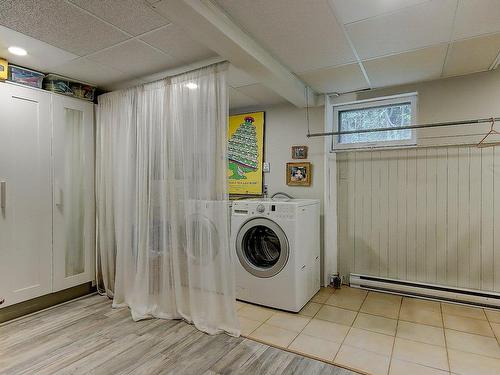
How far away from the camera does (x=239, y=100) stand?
3410 millimetres

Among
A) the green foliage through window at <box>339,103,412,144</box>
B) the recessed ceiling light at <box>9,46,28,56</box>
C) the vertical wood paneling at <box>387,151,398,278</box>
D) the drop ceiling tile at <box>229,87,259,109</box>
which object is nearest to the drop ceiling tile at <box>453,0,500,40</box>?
the green foliage through window at <box>339,103,412,144</box>

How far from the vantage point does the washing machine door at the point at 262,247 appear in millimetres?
2646

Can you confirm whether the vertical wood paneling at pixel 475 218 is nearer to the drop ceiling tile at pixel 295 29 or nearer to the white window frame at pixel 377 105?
the white window frame at pixel 377 105

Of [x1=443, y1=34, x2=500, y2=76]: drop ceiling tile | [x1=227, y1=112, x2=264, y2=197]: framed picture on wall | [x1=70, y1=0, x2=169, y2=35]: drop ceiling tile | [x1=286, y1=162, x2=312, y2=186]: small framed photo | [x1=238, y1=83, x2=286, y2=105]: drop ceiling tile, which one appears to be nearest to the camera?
[x1=70, y1=0, x2=169, y2=35]: drop ceiling tile

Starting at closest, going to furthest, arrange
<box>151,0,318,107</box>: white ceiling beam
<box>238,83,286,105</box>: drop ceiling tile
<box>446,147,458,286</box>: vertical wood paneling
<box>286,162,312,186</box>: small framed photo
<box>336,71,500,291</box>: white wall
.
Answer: <box>151,0,318,107</box>: white ceiling beam, <box>336,71,500,291</box>: white wall, <box>446,147,458,286</box>: vertical wood paneling, <box>238,83,286,105</box>: drop ceiling tile, <box>286,162,312,186</box>: small framed photo

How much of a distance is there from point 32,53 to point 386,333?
3.54 m

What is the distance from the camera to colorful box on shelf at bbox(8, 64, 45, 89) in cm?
249

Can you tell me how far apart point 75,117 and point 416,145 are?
11.5 ft

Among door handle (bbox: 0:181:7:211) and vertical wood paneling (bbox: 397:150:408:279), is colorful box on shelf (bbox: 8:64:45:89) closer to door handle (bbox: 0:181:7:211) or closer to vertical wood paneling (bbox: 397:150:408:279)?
door handle (bbox: 0:181:7:211)

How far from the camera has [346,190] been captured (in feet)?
11.1

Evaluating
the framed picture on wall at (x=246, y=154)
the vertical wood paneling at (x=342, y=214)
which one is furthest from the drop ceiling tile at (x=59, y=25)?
the vertical wood paneling at (x=342, y=214)

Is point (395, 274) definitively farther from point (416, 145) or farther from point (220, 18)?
point (220, 18)

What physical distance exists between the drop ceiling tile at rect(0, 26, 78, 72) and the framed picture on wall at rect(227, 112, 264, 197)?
1911mm

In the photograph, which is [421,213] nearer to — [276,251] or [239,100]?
[276,251]
